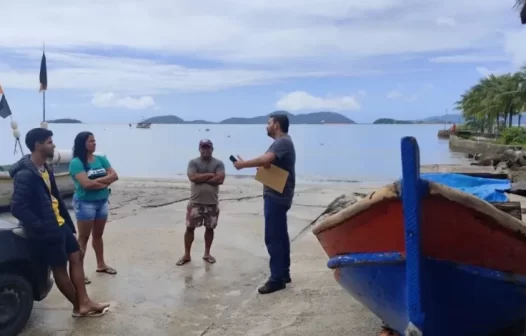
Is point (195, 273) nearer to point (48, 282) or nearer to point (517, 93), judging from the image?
point (48, 282)

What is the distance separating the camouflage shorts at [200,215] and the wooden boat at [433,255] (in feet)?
10.4

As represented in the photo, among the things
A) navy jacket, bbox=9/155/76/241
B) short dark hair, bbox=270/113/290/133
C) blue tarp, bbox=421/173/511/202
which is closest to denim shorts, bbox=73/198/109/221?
navy jacket, bbox=9/155/76/241

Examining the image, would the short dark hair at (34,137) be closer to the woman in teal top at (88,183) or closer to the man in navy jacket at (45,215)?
the man in navy jacket at (45,215)

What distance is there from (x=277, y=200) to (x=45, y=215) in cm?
236

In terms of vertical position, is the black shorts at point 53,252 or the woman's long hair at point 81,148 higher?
the woman's long hair at point 81,148

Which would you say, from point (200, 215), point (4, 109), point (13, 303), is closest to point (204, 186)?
point (200, 215)

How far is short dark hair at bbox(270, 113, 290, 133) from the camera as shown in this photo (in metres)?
6.46

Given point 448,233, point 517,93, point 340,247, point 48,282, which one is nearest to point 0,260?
point 48,282

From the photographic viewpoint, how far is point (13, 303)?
5.12 meters

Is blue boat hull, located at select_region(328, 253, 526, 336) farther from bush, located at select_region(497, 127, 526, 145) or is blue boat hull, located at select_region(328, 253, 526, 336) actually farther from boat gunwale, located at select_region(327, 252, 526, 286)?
bush, located at select_region(497, 127, 526, 145)

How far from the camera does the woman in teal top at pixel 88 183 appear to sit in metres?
6.58

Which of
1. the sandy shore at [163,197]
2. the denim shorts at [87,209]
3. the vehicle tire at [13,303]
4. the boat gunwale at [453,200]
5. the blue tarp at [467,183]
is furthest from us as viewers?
the sandy shore at [163,197]

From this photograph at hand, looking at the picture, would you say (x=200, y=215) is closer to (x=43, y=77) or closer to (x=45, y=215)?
(x=45, y=215)

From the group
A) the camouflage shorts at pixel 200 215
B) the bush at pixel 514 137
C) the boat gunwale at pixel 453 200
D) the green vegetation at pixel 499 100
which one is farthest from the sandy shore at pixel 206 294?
the green vegetation at pixel 499 100
